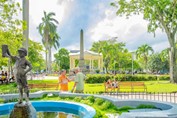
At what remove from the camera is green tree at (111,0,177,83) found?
105 feet

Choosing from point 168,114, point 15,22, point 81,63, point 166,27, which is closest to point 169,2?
point 166,27

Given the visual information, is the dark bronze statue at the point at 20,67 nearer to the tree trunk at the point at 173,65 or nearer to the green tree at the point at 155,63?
the tree trunk at the point at 173,65

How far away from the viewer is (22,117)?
325 inches

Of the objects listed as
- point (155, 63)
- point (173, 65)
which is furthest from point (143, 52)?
point (173, 65)

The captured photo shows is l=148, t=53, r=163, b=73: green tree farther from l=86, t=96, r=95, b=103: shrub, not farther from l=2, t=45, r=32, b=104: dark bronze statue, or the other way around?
l=2, t=45, r=32, b=104: dark bronze statue

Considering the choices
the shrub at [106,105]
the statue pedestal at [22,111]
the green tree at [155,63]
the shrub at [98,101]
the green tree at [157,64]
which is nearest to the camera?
the statue pedestal at [22,111]

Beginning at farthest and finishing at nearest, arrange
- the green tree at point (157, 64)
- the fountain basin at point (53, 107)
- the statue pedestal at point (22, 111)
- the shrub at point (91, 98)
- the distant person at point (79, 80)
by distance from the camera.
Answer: the green tree at point (157, 64) < the distant person at point (79, 80) < the shrub at point (91, 98) < the fountain basin at point (53, 107) < the statue pedestal at point (22, 111)

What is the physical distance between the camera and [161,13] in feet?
108

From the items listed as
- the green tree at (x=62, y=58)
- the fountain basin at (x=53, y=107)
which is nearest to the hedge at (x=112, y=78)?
the fountain basin at (x=53, y=107)

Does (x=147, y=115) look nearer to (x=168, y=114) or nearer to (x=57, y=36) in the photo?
(x=168, y=114)

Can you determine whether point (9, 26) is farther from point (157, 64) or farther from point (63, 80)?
point (157, 64)

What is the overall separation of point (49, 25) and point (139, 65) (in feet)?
131

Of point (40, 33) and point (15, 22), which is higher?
point (40, 33)

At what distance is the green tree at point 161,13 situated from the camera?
3197cm
